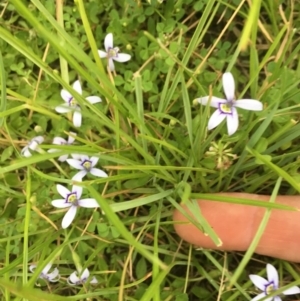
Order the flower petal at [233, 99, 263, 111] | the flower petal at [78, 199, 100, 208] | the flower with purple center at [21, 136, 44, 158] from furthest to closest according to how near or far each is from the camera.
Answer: the flower with purple center at [21, 136, 44, 158] < the flower petal at [78, 199, 100, 208] < the flower petal at [233, 99, 263, 111]

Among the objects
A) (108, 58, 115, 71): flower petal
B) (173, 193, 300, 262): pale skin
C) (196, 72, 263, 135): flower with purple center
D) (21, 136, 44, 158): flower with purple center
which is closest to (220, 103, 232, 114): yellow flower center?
(196, 72, 263, 135): flower with purple center

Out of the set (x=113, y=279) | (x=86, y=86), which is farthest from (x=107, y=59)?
(x=113, y=279)

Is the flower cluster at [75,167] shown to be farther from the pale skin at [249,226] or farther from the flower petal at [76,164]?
the pale skin at [249,226]

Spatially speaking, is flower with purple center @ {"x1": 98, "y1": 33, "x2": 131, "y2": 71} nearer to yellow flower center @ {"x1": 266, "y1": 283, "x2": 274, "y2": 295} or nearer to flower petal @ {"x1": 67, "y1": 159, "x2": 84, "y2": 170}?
flower petal @ {"x1": 67, "y1": 159, "x2": 84, "y2": 170}

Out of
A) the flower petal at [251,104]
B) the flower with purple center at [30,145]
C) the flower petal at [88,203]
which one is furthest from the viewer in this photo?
the flower with purple center at [30,145]

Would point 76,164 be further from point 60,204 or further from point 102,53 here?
point 102,53

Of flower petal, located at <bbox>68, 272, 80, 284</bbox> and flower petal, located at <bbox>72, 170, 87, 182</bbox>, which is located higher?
flower petal, located at <bbox>72, 170, 87, 182</bbox>

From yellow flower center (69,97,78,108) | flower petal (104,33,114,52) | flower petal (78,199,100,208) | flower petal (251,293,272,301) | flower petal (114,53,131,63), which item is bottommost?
flower petal (251,293,272,301)

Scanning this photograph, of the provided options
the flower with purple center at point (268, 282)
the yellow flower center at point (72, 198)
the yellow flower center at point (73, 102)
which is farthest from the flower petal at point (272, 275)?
the yellow flower center at point (73, 102)
